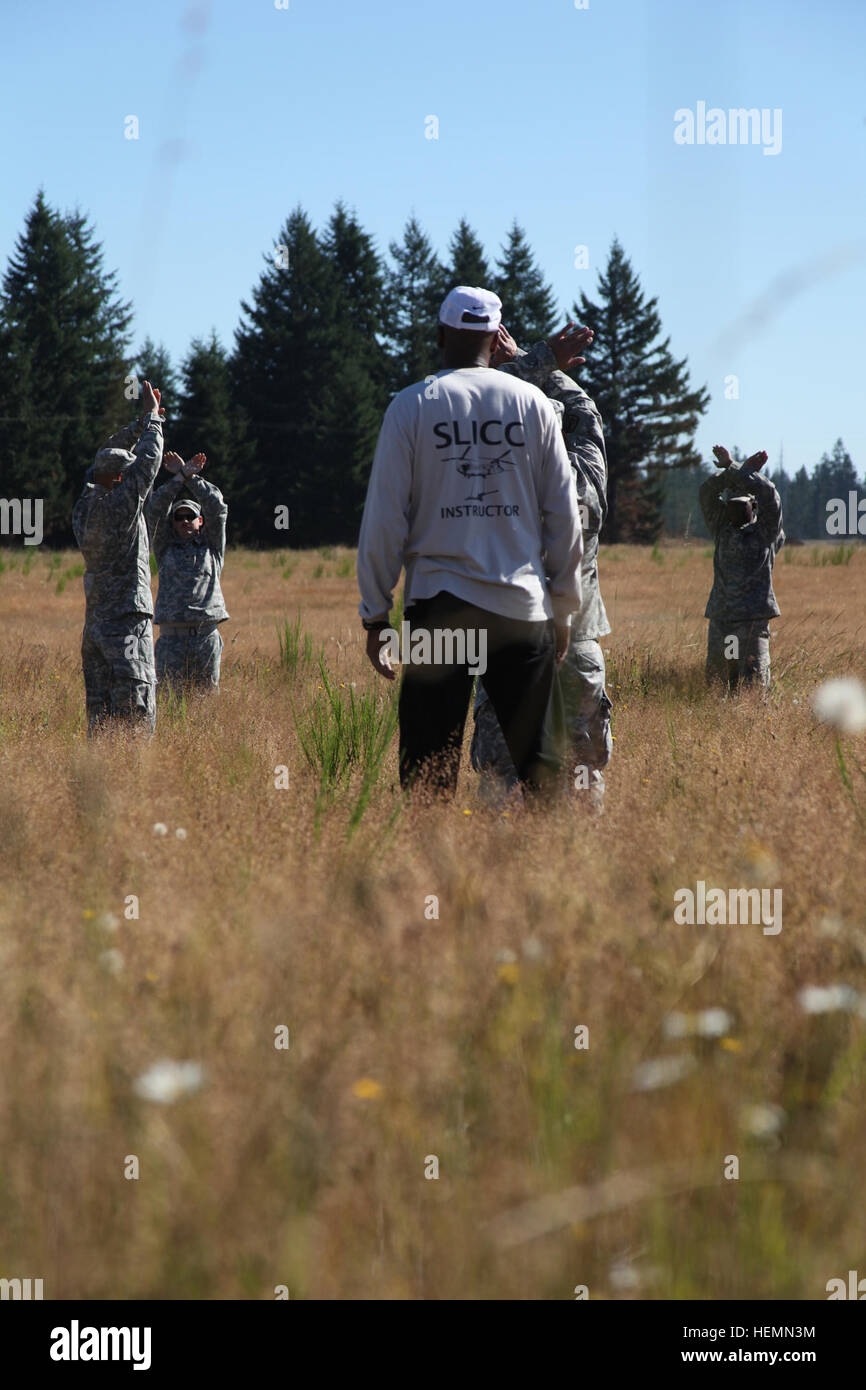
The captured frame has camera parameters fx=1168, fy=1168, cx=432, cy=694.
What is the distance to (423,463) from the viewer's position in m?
3.70

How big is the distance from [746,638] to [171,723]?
163 inches

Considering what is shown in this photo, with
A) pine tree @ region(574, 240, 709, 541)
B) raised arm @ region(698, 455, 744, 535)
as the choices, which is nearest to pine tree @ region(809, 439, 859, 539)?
pine tree @ region(574, 240, 709, 541)

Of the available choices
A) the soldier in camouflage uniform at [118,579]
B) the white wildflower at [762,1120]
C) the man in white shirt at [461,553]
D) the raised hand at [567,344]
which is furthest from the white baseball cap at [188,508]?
the white wildflower at [762,1120]

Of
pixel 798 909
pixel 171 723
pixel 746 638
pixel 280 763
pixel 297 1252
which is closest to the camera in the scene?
pixel 297 1252

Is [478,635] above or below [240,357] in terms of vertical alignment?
below

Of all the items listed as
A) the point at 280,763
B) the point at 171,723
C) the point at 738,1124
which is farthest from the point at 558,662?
the point at 171,723

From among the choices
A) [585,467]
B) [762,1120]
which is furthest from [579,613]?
[762,1120]

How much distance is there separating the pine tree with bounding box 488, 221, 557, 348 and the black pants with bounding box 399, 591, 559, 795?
56503 mm

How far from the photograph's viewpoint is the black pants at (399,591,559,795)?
367 centimetres

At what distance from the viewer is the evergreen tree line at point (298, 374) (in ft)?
148

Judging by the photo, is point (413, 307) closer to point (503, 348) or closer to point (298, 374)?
point (298, 374)

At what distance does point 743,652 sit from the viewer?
27.5ft

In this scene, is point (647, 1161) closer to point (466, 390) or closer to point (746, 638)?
point (466, 390)

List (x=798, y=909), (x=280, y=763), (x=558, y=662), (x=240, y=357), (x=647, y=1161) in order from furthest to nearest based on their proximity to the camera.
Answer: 1. (x=240, y=357)
2. (x=280, y=763)
3. (x=558, y=662)
4. (x=798, y=909)
5. (x=647, y=1161)
